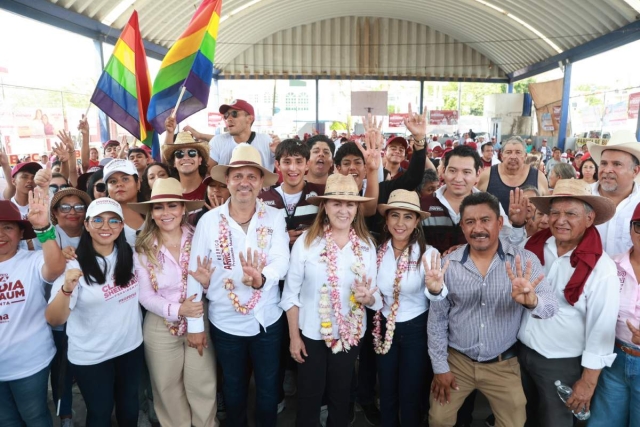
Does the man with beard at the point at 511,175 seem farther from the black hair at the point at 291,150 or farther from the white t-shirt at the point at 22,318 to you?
the white t-shirt at the point at 22,318

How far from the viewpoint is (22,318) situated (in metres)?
2.46

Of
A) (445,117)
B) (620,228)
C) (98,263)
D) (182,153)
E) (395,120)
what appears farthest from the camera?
(395,120)

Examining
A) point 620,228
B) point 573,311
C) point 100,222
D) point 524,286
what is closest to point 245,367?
point 100,222

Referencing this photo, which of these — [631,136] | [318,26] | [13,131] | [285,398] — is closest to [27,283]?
[285,398]

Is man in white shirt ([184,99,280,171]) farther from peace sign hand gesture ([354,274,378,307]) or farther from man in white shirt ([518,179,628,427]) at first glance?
man in white shirt ([518,179,628,427])

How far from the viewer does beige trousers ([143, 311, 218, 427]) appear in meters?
2.71

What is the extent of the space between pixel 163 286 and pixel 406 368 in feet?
5.53

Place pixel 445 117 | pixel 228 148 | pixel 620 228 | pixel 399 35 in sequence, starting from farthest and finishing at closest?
pixel 445 117 → pixel 399 35 → pixel 228 148 → pixel 620 228

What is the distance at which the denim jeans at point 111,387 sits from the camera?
2.53 meters

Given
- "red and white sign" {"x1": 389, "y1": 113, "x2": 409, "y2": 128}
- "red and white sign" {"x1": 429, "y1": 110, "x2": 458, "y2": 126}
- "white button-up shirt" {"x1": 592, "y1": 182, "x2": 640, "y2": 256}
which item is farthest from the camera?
"red and white sign" {"x1": 389, "y1": 113, "x2": 409, "y2": 128}

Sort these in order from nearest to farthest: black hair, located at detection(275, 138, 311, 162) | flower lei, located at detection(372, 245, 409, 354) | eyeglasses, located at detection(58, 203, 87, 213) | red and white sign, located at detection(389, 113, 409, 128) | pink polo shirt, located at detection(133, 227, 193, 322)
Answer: pink polo shirt, located at detection(133, 227, 193, 322) → flower lei, located at detection(372, 245, 409, 354) → eyeglasses, located at detection(58, 203, 87, 213) → black hair, located at detection(275, 138, 311, 162) → red and white sign, located at detection(389, 113, 409, 128)

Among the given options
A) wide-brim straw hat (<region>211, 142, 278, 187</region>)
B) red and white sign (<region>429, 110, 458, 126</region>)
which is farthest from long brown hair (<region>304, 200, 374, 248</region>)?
red and white sign (<region>429, 110, 458, 126</region>)

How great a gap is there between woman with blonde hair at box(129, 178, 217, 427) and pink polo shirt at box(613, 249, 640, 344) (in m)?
2.48

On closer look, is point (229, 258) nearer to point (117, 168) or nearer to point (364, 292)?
point (364, 292)
